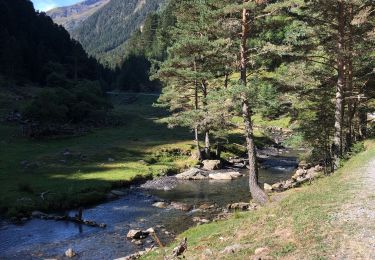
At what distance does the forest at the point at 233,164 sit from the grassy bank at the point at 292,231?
9 centimetres

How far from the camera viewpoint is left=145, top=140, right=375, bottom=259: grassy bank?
53.9 ft

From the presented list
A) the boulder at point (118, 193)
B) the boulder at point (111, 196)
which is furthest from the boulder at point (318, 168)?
the boulder at point (111, 196)

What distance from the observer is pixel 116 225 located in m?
34.0

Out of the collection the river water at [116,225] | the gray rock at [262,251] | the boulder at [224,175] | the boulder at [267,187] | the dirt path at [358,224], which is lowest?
the river water at [116,225]

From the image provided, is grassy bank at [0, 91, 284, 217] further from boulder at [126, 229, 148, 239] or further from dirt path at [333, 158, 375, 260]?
dirt path at [333, 158, 375, 260]

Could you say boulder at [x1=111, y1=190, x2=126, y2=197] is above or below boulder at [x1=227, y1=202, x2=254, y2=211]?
below

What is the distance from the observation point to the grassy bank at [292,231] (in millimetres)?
16438

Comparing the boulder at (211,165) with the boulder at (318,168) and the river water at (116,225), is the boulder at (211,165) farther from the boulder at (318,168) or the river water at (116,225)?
the boulder at (318,168)

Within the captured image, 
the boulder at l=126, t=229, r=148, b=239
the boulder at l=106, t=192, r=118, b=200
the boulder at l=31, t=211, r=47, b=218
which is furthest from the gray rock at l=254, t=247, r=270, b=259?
the boulder at l=106, t=192, r=118, b=200

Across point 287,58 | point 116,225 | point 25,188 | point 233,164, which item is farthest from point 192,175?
point 287,58

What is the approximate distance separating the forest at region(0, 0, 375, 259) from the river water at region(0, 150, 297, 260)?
0.48 ft

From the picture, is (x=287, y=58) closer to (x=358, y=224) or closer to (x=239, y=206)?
(x=239, y=206)

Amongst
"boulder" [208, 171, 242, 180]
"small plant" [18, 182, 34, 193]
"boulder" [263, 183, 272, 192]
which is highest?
"small plant" [18, 182, 34, 193]

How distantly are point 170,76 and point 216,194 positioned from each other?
19.3 metres
